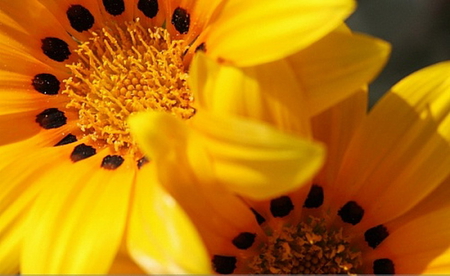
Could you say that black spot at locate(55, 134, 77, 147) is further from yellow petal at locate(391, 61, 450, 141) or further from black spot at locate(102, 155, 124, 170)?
yellow petal at locate(391, 61, 450, 141)

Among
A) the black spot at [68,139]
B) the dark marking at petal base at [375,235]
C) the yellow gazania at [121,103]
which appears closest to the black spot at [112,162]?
the yellow gazania at [121,103]

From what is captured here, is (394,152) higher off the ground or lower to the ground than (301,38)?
lower

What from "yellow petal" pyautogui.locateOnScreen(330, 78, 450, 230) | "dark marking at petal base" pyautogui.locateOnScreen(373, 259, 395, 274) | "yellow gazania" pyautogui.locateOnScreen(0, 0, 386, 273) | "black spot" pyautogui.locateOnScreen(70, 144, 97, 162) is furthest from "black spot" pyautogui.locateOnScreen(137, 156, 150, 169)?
"dark marking at petal base" pyautogui.locateOnScreen(373, 259, 395, 274)

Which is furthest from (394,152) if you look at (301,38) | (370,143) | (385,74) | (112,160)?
(385,74)

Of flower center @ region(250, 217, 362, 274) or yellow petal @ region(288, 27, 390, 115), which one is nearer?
yellow petal @ region(288, 27, 390, 115)

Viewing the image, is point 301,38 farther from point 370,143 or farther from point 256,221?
point 256,221

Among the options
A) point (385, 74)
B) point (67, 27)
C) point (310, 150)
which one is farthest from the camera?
point (385, 74)

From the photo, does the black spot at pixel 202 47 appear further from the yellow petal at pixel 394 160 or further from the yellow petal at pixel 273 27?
the yellow petal at pixel 394 160

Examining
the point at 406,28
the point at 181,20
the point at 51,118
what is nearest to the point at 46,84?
the point at 51,118
